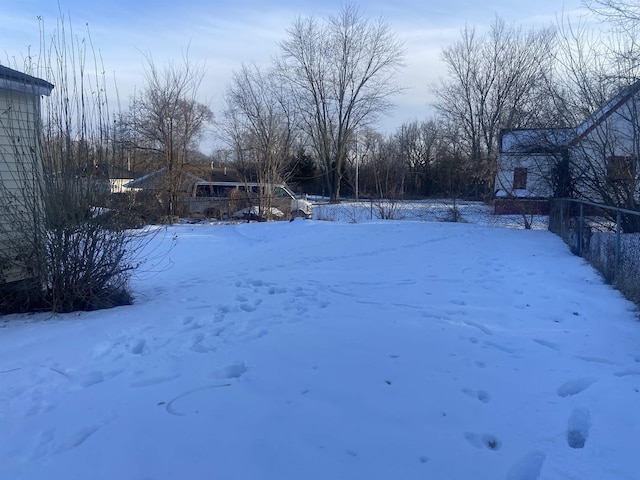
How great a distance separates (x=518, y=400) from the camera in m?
3.59

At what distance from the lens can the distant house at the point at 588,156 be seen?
1306 centimetres

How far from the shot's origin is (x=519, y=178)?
58.0 feet

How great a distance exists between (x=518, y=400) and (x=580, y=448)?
643 millimetres

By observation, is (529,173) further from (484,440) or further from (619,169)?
(484,440)

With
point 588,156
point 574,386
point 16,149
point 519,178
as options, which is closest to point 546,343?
point 574,386

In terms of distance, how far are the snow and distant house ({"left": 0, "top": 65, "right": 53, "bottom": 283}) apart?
3.72 feet

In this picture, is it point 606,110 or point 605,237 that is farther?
point 606,110

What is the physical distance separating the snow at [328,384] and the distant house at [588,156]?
7641 mm

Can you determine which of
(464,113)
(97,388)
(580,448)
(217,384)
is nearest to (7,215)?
(97,388)

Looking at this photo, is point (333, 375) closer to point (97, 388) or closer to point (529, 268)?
point (97, 388)

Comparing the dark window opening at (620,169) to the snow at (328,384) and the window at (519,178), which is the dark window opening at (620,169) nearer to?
the window at (519,178)

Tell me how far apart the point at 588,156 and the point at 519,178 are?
3365mm

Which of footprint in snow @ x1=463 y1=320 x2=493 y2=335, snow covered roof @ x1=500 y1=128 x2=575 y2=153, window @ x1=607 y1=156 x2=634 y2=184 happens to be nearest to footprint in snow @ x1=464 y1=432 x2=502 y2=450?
footprint in snow @ x1=463 y1=320 x2=493 y2=335

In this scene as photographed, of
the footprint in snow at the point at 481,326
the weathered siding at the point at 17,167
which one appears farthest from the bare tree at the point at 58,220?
the footprint in snow at the point at 481,326
